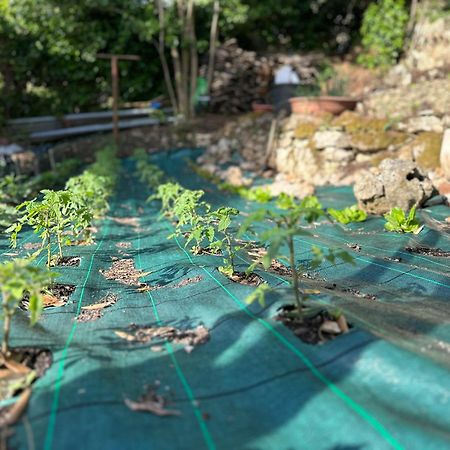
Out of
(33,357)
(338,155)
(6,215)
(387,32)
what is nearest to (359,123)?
(338,155)

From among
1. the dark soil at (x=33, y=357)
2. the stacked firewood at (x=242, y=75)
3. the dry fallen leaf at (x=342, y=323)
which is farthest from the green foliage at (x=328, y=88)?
the dark soil at (x=33, y=357)

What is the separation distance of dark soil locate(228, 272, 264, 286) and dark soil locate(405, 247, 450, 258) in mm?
1447

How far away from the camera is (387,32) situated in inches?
411

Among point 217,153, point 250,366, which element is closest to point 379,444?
point 250,366

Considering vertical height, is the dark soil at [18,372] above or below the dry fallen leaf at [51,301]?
above

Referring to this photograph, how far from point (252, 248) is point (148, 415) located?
7.48 feet

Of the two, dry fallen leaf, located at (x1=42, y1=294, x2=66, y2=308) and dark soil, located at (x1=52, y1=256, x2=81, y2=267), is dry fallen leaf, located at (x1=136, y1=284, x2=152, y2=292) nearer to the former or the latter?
dry fallen leaf, located at (x1=42, y1=294, x2=66, y2=308)

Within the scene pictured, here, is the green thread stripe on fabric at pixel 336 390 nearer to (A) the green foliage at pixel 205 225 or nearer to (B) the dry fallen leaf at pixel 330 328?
(B) the dry fallen leaf at pixel 330 328

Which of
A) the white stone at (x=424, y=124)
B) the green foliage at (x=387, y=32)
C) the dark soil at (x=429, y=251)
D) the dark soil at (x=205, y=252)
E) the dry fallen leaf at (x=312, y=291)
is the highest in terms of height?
the green foliage at (x=387, y=32)

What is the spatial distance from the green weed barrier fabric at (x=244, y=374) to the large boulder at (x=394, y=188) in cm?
211

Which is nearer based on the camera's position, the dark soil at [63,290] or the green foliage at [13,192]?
the dark soil at [63,290]

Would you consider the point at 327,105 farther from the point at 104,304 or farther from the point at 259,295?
the point at 259,295

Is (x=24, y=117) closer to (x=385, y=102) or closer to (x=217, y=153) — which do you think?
(x=217, y=153)

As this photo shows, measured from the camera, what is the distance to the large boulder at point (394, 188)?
16.1ft
